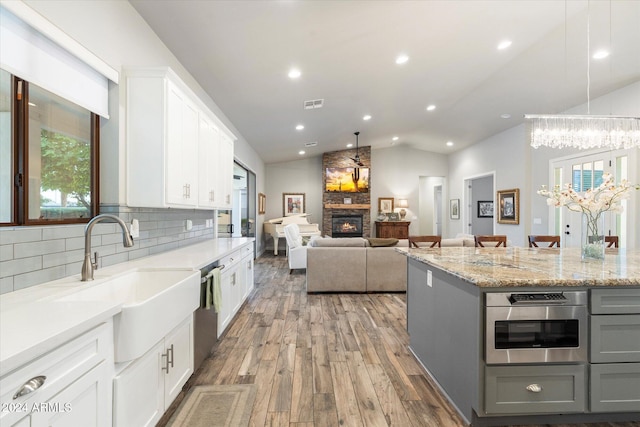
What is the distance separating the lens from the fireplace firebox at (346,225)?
31.8 ft

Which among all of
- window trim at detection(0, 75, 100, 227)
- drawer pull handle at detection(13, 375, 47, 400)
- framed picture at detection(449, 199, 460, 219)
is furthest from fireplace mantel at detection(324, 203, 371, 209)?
drawer pull handle at detection(13, 375, 47, 400)

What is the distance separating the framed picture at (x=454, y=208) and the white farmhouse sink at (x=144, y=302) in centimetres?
917

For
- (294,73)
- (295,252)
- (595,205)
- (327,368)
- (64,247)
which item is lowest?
(327,368)

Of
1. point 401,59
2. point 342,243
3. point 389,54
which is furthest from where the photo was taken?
point 342,243

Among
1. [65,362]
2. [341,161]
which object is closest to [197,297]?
[65,362]

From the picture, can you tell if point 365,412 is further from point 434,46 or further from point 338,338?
point 434,46

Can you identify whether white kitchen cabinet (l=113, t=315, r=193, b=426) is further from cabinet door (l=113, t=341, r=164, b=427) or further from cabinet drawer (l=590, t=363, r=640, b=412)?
cabinet drawer (l=590, t=363, r=640, b=412)

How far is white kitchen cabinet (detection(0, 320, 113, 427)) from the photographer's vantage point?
0.82 meters

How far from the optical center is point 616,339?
180 cm

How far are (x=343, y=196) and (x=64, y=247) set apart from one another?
27.3ft

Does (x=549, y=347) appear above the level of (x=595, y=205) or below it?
below

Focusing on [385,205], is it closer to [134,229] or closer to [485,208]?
[485,208]

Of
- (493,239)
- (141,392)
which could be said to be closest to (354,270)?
(493,239)

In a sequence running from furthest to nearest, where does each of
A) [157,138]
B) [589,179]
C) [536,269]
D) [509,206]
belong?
[509,206], [589,179], [157,138], [536,269]
